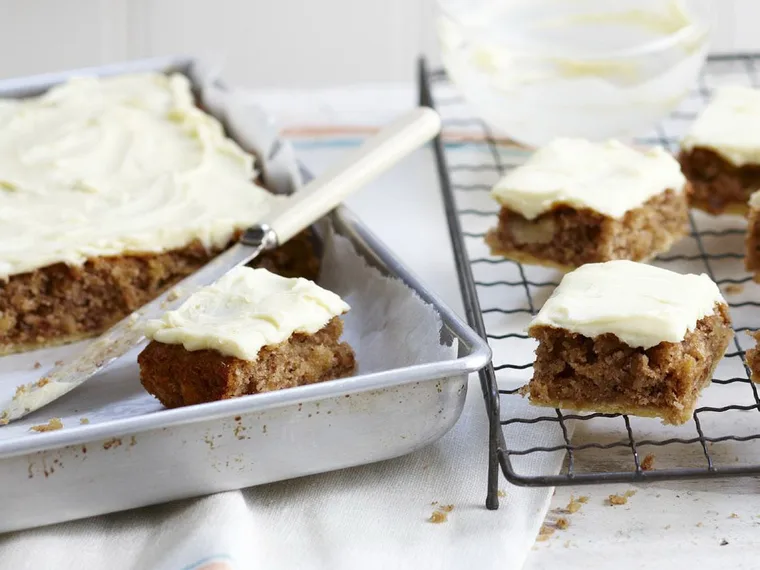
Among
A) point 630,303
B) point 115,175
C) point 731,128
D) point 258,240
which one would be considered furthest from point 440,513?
point 731,128

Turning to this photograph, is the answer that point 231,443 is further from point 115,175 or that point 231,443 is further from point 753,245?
point 753,245

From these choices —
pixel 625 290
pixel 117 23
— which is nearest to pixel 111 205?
pixel 625 290

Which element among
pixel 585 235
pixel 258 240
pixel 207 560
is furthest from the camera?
pixel 585 235

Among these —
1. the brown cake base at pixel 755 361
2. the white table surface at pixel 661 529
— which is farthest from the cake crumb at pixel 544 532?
the brown cake base at pixel 755 361

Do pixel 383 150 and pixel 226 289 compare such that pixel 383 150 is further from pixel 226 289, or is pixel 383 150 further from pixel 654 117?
pixel 654 117

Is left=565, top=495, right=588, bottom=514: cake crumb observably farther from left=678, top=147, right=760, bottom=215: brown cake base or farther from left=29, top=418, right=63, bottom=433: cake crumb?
left=678, top=147, right=760, bottom=215: brown cake base

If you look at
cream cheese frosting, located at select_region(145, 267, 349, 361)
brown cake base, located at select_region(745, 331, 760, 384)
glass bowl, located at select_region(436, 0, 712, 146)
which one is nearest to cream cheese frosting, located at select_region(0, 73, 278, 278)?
cream cheese frosting, located at select_region(145, 267, 349, 361)

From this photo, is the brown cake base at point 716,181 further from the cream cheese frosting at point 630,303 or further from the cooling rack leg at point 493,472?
the cooling rack leg at point 493,472
